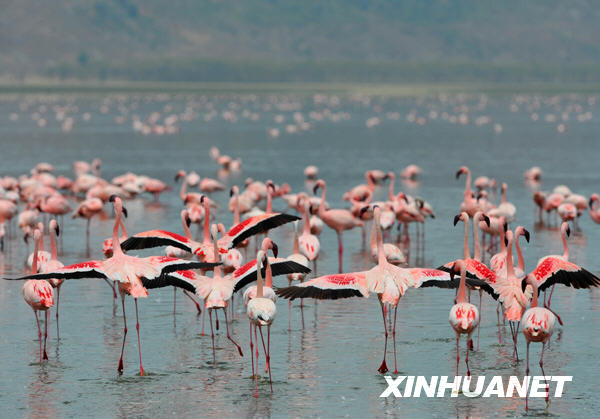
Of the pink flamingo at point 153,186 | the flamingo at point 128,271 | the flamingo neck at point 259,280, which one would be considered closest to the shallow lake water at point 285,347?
the pink flamingo at point 153,186

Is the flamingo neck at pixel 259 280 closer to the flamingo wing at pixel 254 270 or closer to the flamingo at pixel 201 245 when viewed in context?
the flamingo wing at pixel 254 270

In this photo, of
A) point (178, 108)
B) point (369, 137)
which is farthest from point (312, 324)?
point (178, 108)

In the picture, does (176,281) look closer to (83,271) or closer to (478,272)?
(83,271)

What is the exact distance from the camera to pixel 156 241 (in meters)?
15.3

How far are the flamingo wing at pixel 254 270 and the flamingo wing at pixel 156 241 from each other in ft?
5.83

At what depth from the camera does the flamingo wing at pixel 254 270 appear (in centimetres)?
1329

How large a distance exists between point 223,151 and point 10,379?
39.4 metres

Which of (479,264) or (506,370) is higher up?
(479,264)

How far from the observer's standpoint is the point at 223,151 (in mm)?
51781

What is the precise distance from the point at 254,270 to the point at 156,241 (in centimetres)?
251

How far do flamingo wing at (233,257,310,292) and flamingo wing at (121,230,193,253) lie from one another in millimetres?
1778

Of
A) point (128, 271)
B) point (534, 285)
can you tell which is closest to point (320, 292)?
point (128, 271)

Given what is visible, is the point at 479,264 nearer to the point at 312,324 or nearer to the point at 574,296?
the point at 312,324

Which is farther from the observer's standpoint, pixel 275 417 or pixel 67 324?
pixel 67 324
